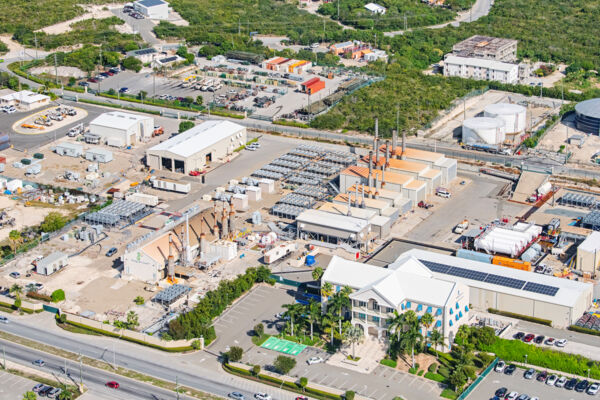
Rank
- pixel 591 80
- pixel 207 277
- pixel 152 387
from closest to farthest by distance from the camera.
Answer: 1. pixel 152 387
2. pixel 207 277
3. pixel 591 80

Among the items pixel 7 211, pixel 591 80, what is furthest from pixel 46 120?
pixel 591 80

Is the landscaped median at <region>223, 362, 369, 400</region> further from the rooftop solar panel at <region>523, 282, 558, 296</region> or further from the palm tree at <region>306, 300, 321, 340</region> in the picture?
the rooftop solar panel at <region>523, 282, 558, 296</region>

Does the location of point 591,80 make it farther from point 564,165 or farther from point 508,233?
point 508,233

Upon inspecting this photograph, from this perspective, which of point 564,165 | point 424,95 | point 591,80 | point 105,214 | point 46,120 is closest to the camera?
point 105,214

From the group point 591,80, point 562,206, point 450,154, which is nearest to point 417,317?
point 562,206

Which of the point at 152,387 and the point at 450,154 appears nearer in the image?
the point at 152,387

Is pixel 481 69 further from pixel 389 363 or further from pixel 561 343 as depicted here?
pixel 389 363

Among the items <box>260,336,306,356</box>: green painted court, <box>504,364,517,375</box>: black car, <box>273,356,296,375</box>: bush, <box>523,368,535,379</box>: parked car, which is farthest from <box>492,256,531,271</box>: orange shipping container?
<box>273,356,296,375</box>: bush
